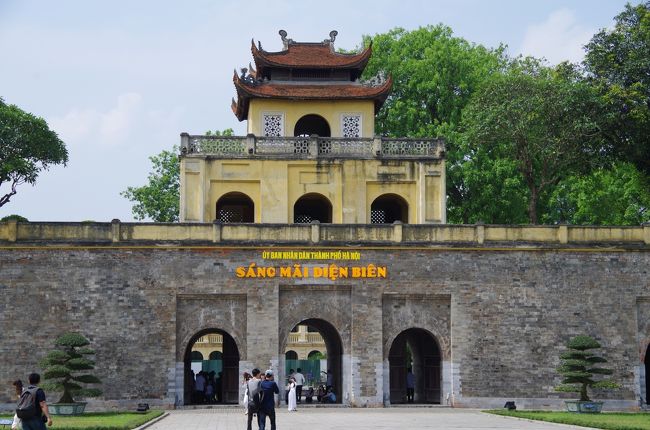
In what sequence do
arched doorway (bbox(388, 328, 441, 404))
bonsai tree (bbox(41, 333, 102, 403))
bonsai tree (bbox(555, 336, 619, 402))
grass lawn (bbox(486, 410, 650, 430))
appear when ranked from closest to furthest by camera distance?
grass lawn (bbox(486, 410, 650, 430))
bonsai tree (bbox(41, 333, 102, 403))
bonsai tree (bbox(555, 336, 619, 402))
arched doorway (bbox(388, 328, 441, 404))

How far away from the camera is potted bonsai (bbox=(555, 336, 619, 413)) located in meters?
31.0

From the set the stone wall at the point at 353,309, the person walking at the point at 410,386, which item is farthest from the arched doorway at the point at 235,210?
the person walking at the point at 410,386

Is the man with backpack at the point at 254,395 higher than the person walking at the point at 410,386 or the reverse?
higher

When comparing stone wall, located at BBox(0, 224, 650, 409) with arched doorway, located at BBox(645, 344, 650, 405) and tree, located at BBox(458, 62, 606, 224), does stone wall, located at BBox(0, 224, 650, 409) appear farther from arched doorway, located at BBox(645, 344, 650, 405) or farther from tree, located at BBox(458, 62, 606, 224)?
tree, located at BBox(458, 62, 606, 224)

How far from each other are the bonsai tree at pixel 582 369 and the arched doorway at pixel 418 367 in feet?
16.1

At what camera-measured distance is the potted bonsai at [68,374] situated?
2936 centimetres

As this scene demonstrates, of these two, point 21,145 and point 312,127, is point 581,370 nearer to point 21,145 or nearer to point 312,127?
point 312,127

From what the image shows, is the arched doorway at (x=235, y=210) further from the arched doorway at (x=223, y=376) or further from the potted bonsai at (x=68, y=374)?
the potted bonsai at (x=68, y=374)

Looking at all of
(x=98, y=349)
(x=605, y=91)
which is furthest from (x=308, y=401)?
(x=605, y=91)

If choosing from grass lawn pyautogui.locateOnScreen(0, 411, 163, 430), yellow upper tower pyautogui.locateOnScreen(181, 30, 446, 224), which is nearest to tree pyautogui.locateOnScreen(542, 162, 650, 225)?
yellow upper tower pyautogui.locateOnScreen(181, 30, 446, 224)

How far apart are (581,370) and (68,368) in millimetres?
15123

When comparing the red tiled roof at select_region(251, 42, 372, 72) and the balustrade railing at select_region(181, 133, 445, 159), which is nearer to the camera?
the balustrade railing at select_region(181, 133, 445, 159)

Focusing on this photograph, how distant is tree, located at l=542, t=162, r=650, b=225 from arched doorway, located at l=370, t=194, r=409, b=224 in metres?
12.7

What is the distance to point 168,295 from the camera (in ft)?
108
